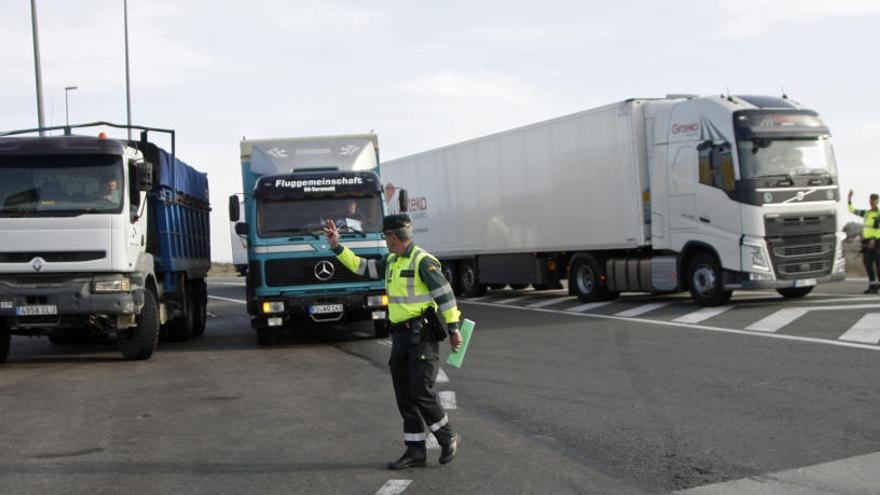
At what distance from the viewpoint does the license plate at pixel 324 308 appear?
51.2 feet

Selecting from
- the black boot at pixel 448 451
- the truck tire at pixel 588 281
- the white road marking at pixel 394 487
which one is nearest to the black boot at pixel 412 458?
the black boot at pixel 448 451

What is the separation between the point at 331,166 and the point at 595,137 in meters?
6.44

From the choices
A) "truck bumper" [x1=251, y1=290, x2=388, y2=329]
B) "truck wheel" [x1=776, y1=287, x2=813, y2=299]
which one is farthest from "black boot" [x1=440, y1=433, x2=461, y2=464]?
"truck wheel" [x1=776, y1=287, x2=813, y2=299]

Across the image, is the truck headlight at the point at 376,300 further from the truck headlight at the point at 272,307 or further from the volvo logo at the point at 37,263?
the volvo logo at the point at 37,263

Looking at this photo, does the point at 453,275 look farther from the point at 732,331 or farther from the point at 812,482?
the point at 812,482

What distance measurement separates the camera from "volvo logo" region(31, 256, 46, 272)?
1323cm

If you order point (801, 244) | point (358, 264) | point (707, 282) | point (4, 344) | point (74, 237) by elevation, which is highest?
point (74, 237)

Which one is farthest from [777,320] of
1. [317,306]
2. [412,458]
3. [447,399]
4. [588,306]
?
[412,458]

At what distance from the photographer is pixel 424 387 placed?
7.26 m

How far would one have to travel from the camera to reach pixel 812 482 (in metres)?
6.34

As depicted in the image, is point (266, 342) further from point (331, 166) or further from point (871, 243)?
point (871, 243)

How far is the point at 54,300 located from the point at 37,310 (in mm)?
254

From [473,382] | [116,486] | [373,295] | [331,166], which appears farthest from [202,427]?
[331,166]

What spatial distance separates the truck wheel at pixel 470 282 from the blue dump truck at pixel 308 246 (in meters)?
10.7
